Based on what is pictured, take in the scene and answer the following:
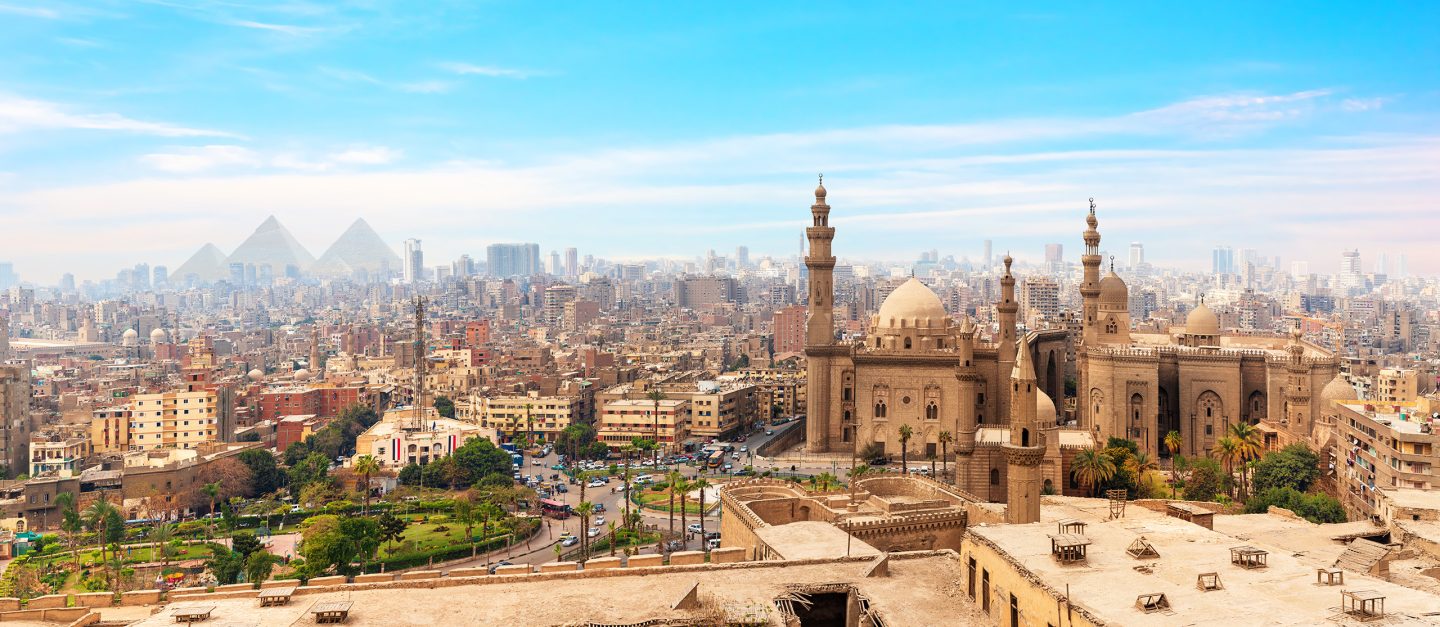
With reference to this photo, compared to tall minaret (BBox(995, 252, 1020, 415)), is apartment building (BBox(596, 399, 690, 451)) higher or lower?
lower

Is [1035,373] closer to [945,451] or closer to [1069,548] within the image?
[945,451]

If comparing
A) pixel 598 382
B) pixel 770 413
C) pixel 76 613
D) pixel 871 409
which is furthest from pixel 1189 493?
pixel 598 382

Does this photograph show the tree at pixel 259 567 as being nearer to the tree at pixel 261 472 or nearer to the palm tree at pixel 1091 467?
→ the tree at pixel 261 472

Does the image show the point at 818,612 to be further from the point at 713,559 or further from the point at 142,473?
the point at 142,473

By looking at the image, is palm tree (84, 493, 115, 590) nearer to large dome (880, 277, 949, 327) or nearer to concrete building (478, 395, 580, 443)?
concrete building (478, 395, 580, 443)

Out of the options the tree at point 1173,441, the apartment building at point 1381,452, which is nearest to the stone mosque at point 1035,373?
the tree at point 1173,441

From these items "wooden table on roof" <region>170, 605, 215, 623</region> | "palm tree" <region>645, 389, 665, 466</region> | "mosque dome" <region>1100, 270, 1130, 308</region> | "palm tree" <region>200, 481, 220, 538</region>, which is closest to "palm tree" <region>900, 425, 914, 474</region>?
"mosque dome" <region>1100, 270, 1130, 308</region>
